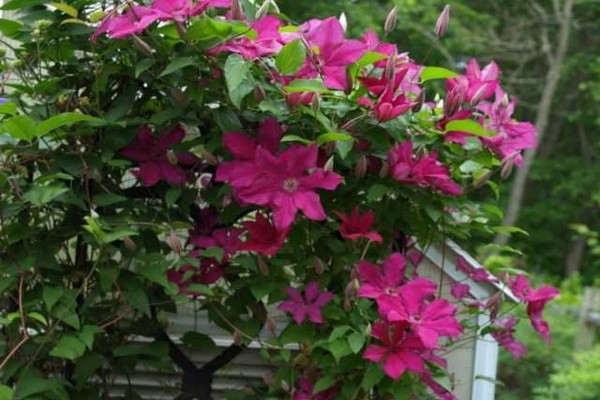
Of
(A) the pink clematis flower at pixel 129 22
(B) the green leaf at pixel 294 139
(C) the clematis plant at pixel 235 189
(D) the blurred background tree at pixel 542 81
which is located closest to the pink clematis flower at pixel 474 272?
(C) the clematis plant at pixel 235 189

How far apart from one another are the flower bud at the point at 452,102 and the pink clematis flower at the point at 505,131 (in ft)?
0.38

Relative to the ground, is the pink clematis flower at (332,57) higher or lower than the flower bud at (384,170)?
higher

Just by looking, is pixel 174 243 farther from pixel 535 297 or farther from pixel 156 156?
pixel 535 297

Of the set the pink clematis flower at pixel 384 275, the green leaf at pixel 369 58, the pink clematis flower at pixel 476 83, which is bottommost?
the pink clematis flower at pixel 384 275

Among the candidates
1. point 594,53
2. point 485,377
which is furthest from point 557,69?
point 485,377

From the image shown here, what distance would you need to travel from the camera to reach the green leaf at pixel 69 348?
1.41 meters

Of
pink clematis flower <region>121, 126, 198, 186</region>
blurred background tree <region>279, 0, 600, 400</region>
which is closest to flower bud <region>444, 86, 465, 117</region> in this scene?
pink clematis flower <region>121, 126, 198, 186</region>

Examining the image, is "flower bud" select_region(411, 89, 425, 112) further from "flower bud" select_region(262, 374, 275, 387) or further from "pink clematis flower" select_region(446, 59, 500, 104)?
"flower bud" select_region(262, 374, 275, 387)

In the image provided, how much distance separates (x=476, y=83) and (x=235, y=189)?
18.8 inches

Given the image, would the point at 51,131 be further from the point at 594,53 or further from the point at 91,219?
the point at 594,53

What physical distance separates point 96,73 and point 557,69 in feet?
29.6

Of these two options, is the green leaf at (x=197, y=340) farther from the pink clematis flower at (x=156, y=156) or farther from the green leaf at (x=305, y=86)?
the green leaf at (x=305, y=86)

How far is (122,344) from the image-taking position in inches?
66.6

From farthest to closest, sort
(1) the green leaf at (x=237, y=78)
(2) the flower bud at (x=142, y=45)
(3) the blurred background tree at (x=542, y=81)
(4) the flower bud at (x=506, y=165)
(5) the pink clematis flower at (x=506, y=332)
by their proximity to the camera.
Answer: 1. (3) the blurred background tree at (x=542, y=81)
2. (5) the pink clematis flower at (x=506, y=332)
3. (4) the flower bud at (x=506, y=165)
4. (2) the flower bud at (x=142, y=45)
5. (1) the green leaf at (x=237, y=78)
